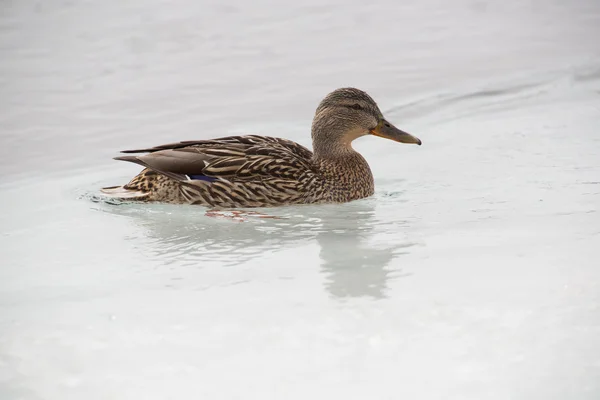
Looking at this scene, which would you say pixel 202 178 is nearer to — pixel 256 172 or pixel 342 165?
pixel 256 172

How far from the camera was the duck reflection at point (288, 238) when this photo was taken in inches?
214

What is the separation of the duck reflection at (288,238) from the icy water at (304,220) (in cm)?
2

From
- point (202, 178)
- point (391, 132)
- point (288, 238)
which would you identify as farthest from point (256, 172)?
point (288, 238)

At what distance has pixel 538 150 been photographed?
26.1 ft

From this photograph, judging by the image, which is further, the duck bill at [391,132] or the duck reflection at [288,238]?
the duck bill at [391,132]

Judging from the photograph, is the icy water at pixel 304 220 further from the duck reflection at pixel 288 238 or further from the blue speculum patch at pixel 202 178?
the blue speculum patch at pixel 202 178

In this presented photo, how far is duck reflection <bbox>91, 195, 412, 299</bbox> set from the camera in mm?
5425

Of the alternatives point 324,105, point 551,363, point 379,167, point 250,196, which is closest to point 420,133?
point 379,167

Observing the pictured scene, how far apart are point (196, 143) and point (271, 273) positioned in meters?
2.43

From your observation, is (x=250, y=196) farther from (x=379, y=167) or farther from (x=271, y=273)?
(x=271, y=273)

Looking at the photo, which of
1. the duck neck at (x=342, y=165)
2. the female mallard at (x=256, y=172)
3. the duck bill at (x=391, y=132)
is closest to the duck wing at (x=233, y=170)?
the female mallard at (x=256, y=172)

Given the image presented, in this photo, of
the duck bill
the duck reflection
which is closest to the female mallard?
the duck bill

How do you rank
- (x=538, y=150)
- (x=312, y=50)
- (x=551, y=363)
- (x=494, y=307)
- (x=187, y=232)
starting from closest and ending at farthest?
1. (x=551, y=363)
2. (x=494, y=307)
3. (x=187, y=232)
4. (x=538, y=150)
5. (x=312, y=50)

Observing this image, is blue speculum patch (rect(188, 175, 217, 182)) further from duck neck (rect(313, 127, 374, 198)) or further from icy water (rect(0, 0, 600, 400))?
duck neck (rect(313, 127, 374, 198))
